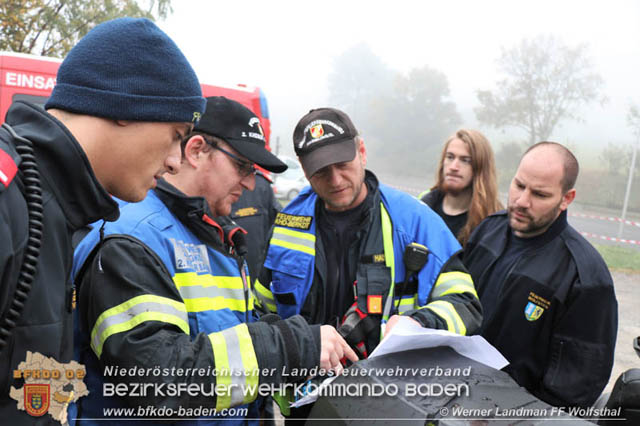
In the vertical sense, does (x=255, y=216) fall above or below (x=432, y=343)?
below

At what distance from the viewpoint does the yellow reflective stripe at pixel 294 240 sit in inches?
86.4

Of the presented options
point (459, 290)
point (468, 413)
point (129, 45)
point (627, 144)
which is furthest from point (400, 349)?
point (627, 144)

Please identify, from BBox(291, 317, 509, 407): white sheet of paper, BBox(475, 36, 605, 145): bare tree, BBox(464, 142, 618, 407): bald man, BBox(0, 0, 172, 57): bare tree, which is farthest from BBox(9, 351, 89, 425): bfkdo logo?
BBox(475, 36, 605, 145): bare tree

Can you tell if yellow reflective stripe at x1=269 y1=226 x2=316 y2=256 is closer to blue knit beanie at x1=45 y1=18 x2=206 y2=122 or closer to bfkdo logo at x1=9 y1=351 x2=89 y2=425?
blue knit beanie at x1=45 y1=18 x2=206 y2=122

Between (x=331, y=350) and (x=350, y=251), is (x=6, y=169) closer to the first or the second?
(x=331, y=350)

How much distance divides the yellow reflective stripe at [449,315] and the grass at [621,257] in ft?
34.5

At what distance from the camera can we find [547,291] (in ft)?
7.42

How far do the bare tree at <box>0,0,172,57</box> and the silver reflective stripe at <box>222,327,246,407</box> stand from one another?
10.2 m

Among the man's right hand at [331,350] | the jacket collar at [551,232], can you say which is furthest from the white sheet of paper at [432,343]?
the jacket collar at [551,232]

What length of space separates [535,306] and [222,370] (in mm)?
1728

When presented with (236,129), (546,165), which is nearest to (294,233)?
(236,129)

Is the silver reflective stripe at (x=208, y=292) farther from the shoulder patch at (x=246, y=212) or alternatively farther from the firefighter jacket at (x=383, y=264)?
the shoulder patch at (x=246, y=212)

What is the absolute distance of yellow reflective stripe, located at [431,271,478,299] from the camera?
1.93 meters

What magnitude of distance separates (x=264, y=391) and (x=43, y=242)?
0.72m
